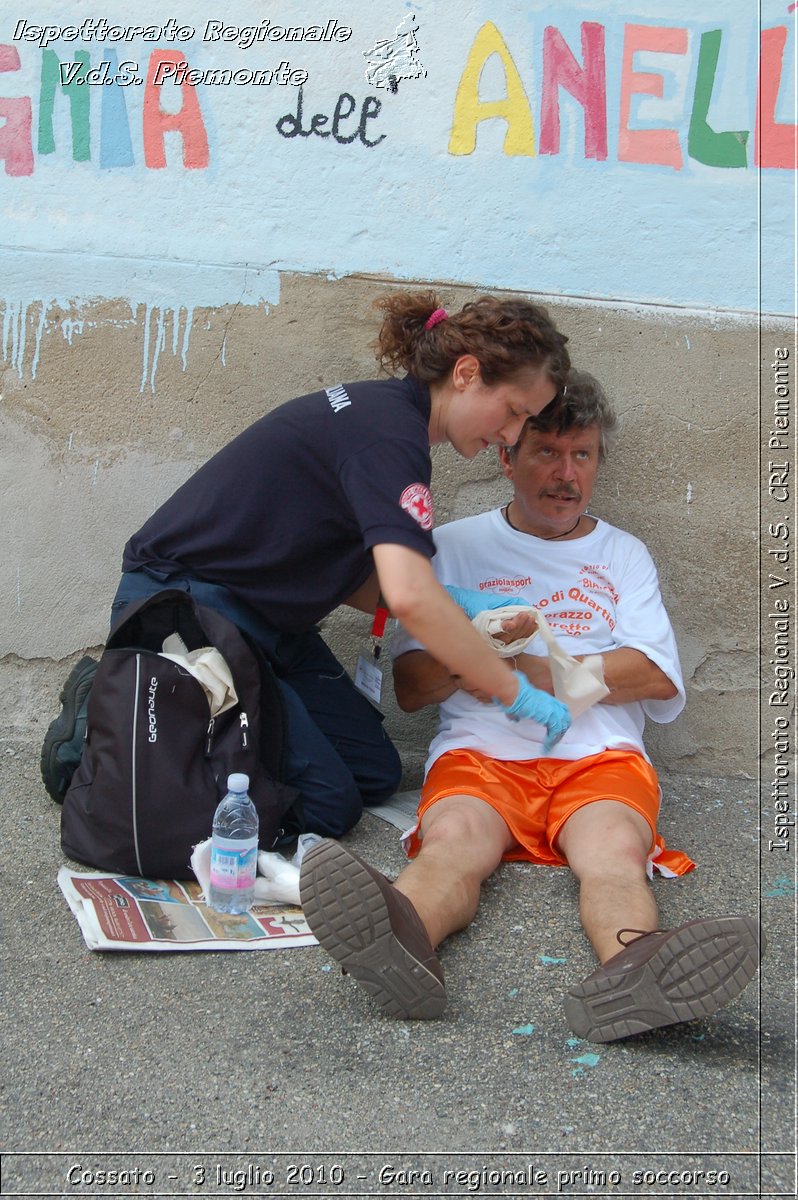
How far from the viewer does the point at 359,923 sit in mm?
1919

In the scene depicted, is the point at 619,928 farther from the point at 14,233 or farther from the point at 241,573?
the point at 14,233

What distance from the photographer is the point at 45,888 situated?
8.15 feet

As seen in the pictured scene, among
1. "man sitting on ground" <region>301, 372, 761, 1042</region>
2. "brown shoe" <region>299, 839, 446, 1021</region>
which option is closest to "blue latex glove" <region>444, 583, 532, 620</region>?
"man sitting on ground" <region>301, 372, 761, 1042</region>

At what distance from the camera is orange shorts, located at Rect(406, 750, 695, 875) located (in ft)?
8.59

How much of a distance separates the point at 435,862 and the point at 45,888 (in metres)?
0.90

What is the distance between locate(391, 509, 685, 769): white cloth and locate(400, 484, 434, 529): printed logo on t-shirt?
58 cm

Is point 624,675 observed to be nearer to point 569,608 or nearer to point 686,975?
point 569,608

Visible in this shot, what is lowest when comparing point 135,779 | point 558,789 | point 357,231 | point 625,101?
point 558,789

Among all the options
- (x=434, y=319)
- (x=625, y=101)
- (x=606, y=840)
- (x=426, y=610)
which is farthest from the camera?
(x=625, y=101)

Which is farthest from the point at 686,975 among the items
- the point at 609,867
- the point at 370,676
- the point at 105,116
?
the point at 105,116

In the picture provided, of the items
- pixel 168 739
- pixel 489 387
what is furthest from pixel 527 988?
pixel 489 387

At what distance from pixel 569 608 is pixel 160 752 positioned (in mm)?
1133

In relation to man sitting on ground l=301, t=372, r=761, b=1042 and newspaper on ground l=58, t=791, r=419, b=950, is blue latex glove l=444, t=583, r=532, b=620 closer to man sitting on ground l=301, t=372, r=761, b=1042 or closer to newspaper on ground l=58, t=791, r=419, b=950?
man sitting on ground l=301, t=372, r=761, b=1042

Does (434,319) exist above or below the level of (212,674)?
above
